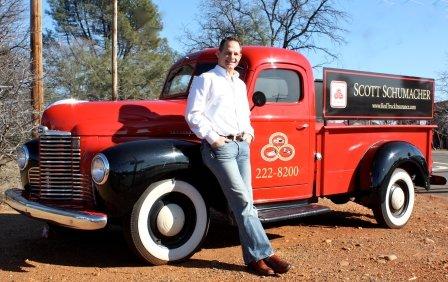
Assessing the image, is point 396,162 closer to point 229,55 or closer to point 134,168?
point 229,55

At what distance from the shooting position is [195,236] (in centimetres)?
505

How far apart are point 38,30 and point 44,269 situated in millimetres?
6380

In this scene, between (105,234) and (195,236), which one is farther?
(105,234)

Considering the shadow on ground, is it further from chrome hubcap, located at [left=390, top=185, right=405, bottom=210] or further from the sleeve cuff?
the sleeve cuff

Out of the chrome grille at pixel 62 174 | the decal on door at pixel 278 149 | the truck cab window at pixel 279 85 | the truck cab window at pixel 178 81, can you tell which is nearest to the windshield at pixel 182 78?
the truck cab window at pixel 178 81

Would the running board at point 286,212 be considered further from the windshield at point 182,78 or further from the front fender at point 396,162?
the windshield at point 182,78

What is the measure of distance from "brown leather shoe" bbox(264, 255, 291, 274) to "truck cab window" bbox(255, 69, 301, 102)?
182 centimetres

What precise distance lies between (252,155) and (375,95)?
2.18 metres

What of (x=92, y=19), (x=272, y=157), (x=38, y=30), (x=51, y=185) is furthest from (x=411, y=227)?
(x=92, y=19)

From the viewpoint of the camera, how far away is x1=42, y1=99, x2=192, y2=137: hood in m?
5.05

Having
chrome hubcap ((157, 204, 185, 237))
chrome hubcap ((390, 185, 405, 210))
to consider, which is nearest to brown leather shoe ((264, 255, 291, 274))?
chrome hubcap ((157, 204, 185, 237))

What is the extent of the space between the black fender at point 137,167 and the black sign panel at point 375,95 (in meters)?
2.15

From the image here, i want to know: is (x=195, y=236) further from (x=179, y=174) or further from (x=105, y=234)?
(x=105, y=234)

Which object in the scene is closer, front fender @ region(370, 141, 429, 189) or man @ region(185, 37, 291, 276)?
man @ region(185, 37, 291, 276)
